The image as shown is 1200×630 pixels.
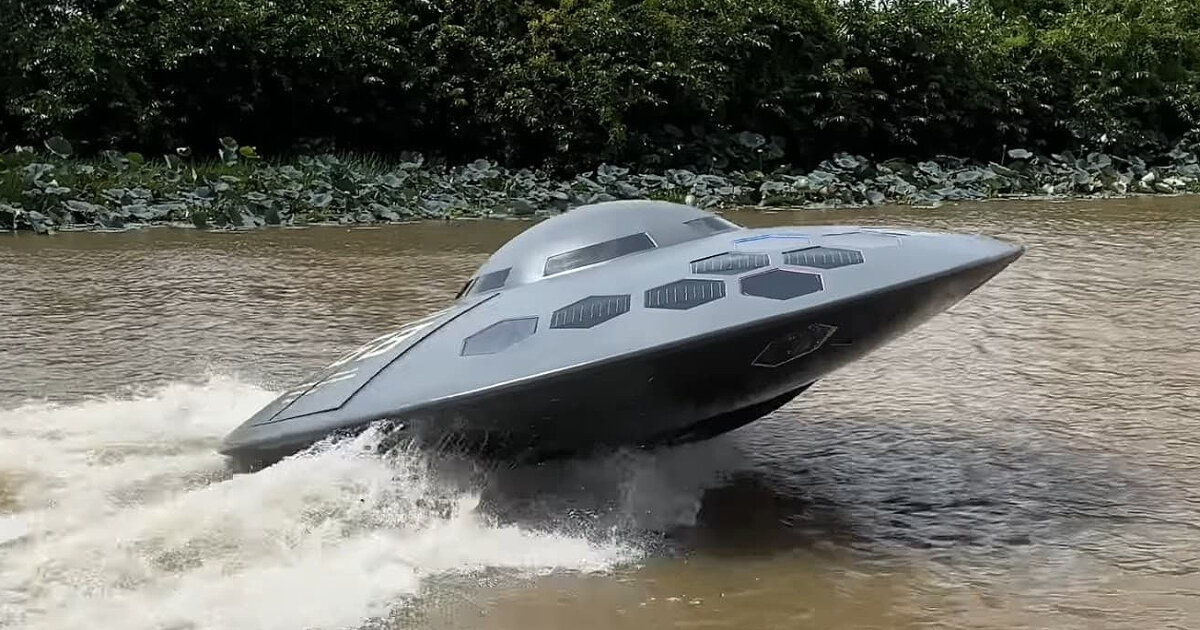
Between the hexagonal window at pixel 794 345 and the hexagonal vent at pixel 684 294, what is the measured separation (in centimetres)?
21

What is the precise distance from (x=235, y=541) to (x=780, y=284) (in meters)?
1.71

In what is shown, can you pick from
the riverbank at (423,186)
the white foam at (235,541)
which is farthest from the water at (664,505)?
the riverbank at (423,186)

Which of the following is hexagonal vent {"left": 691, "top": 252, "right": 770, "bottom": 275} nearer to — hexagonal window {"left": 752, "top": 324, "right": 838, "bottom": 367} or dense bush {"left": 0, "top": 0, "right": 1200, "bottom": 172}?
hexagonal window {"left": 752, "top": 324, "right": 838, "bottom": 367}

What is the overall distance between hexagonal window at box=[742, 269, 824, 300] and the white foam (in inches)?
32.0

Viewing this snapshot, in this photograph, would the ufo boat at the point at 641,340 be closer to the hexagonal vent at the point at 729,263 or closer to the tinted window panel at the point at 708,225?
the hexagonal vent at the point at 729,263

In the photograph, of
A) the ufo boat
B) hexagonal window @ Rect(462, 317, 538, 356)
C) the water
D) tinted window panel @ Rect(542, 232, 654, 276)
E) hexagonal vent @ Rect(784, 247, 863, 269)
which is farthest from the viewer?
tinted window panel @ Rect(542, 232, 654, 276)

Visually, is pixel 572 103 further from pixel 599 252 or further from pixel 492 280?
pixel 599 252

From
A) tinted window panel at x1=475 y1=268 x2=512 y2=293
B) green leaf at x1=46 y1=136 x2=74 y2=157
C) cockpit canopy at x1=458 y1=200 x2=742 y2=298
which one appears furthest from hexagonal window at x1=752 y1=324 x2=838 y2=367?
green leaf at x1=46 y1=136 x2=74 y2=157

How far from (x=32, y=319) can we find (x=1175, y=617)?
6233mm

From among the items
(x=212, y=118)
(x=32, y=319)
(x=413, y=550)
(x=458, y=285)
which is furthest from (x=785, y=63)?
(x=413, y=550)

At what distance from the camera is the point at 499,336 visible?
369cm

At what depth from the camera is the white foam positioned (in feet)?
9.76

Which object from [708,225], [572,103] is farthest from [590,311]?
[572,103]

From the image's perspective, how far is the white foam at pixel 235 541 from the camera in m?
2.97
